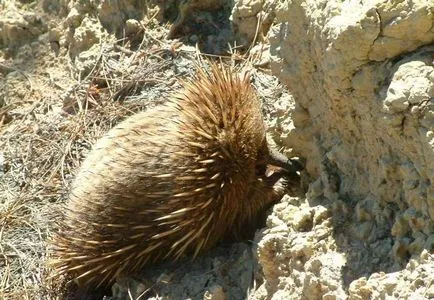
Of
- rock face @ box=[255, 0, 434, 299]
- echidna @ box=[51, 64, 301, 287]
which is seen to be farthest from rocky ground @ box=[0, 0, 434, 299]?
echidna @ box=[51, 64, 301, 287]

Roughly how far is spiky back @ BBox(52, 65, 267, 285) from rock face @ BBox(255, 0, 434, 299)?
0.36 meters

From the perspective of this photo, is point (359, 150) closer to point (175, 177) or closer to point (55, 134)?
point (175, 177)

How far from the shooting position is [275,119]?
181 inches

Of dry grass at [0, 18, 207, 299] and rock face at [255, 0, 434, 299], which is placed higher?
rock face at [255, 0, 434, 299]

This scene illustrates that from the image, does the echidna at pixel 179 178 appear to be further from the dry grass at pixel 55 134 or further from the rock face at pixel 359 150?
the dry grass at pixel 55 134

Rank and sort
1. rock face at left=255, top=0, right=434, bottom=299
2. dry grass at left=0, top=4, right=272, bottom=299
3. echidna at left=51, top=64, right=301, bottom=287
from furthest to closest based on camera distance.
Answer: dry grass at left=0, top=4, right=272, bottom=299
echidna at left=51, top=64, right=301, bottom=287
rock face at left=255, top=0, right=434, bottom=299

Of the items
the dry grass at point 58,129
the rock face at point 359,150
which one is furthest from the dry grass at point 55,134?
the rock face at point 359,150

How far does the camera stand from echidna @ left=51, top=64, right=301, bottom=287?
4.29m

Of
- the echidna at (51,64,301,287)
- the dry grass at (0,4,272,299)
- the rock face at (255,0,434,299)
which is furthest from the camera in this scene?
the dry grass at (0,4,272,299)

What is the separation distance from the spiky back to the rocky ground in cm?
17

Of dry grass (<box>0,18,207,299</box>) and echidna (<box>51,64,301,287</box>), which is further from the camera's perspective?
dry grass (<box>0,18,207,299</box>)

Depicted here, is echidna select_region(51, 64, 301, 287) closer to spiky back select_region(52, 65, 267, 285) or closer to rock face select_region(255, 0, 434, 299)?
spiky back select_region(52, 65, 267, 285)

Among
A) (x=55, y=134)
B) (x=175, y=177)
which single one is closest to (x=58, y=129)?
(x=55, y=134)

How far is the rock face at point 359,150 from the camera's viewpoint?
3072 millimetres
